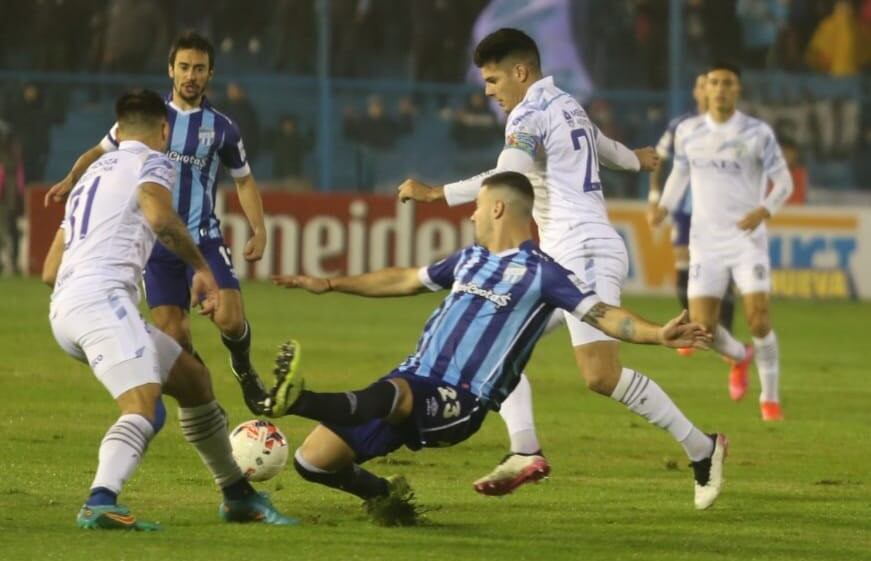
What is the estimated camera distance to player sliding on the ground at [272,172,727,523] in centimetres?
769

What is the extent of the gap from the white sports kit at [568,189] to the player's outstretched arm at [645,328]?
1.42 meters

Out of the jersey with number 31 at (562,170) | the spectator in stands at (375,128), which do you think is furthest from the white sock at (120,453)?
the spectator in stands at (375,128)

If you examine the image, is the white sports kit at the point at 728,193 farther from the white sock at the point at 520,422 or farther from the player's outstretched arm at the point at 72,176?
the player's outstretched arm at the point at 72,176

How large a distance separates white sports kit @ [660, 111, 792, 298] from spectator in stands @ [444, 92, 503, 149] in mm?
11254

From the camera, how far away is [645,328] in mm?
7422

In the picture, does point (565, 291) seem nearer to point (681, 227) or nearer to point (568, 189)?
point (568, 189)

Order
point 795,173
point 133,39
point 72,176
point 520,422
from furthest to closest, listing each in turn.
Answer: point 133,39 → point 795,173 → point 72,176 → point 520,422

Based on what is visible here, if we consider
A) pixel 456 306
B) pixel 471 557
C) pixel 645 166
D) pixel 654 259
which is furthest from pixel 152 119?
pixel 654 259

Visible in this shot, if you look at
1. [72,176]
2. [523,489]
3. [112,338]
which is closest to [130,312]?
[112,338]

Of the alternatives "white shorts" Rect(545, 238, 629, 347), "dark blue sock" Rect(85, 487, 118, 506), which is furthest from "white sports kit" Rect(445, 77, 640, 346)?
"dark blue sock" Rect(85, 487, 118, 506)

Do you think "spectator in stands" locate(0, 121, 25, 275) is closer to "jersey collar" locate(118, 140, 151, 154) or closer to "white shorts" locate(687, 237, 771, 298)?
"white shorts" locate(687, 237, 771, 298)

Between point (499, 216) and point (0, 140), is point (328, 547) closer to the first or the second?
point (499, 216)

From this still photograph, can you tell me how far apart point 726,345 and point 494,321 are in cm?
599

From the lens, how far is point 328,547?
7.52 m
